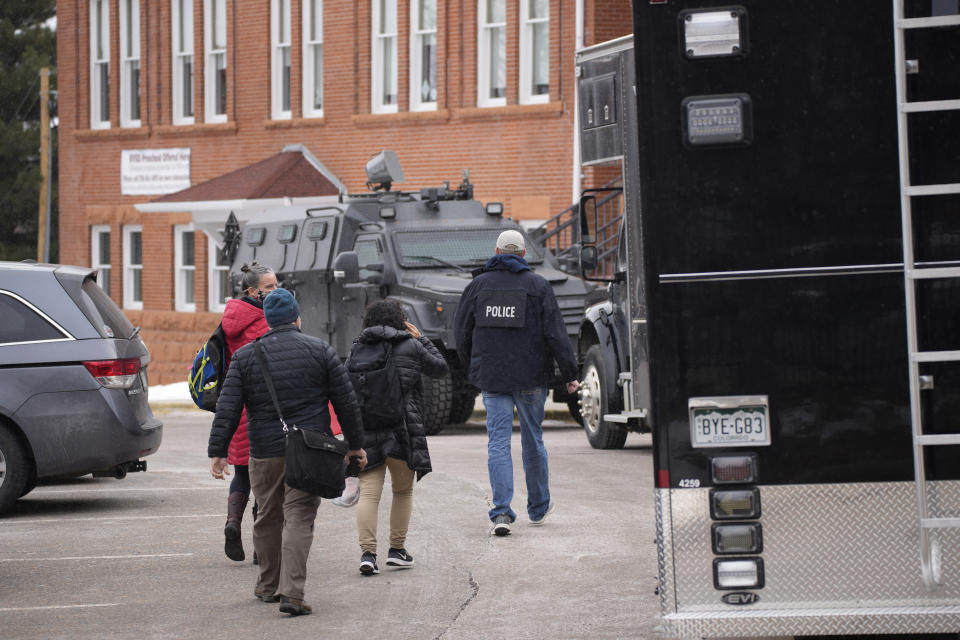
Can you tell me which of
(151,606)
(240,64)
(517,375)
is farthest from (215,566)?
(240,64)

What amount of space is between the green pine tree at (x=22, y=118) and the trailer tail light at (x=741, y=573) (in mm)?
40962

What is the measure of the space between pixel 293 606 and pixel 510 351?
2856 mm

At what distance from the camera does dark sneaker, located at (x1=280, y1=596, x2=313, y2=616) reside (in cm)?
803

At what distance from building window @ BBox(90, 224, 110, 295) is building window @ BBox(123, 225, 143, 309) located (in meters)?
0.83

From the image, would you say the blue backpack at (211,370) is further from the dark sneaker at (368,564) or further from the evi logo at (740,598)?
the evi logo at (740,598)

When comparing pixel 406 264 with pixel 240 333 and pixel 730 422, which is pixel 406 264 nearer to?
pixel 240 333

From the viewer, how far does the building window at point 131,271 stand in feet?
114

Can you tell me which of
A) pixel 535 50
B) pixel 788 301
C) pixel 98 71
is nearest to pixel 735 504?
pixel 788 301

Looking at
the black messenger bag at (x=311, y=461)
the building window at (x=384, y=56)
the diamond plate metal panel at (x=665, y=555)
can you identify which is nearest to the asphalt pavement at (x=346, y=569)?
the black messenger bag at (x=311, y=461)

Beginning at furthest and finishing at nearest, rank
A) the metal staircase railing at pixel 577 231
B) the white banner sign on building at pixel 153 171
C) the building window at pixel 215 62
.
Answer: the white banner sign on building at pixel 153 171
the building window at pixel 215 62
the metal staircase railing at pixel 577 231

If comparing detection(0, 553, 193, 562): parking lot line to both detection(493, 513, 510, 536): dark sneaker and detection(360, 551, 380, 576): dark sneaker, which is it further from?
detection(493, 513, 510, 536): dark sneaker

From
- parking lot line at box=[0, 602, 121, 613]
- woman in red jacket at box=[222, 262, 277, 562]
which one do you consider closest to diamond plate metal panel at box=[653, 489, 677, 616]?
parking lot line at box=[0, 602, 121, 613]

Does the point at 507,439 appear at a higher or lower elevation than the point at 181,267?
lower

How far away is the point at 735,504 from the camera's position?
568cm
